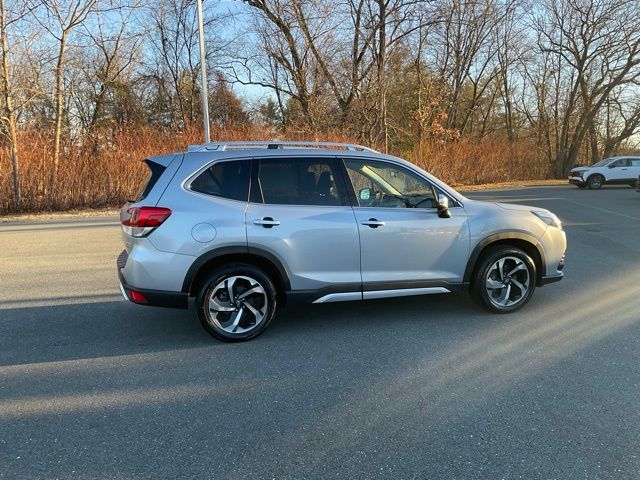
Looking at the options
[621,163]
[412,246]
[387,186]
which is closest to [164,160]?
[387,186]

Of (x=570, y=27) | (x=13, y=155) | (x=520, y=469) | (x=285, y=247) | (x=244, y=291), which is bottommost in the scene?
(x=520, y=469)

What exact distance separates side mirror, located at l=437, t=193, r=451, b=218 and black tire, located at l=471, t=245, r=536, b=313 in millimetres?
672

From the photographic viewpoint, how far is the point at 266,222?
424cm

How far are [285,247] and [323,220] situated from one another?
0.44 m

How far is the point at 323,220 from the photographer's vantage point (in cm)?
438

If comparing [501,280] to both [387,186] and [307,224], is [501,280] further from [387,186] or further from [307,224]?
[307,224]

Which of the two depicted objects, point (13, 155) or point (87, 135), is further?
point (87, 135)

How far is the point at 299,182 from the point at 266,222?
536mm

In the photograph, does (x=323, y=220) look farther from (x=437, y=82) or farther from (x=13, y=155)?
(x=437, y=82)

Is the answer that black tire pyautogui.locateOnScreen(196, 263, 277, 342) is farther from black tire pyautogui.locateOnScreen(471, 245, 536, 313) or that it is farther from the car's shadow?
black tire pyautogui.locateOnScreen(471, 245, 536, 313)

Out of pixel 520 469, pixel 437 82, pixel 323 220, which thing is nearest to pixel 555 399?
pixel 520 469

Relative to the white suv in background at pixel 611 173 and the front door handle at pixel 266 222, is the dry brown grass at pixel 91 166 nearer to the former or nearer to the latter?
the white suv in background at pixel 611 173

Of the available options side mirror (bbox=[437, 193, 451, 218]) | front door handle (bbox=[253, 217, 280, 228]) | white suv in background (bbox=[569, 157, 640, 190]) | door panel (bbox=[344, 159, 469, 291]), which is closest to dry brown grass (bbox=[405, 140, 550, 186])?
white suv in background (bbox=[569, 157, 640, 190])

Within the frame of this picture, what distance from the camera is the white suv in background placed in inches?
947
